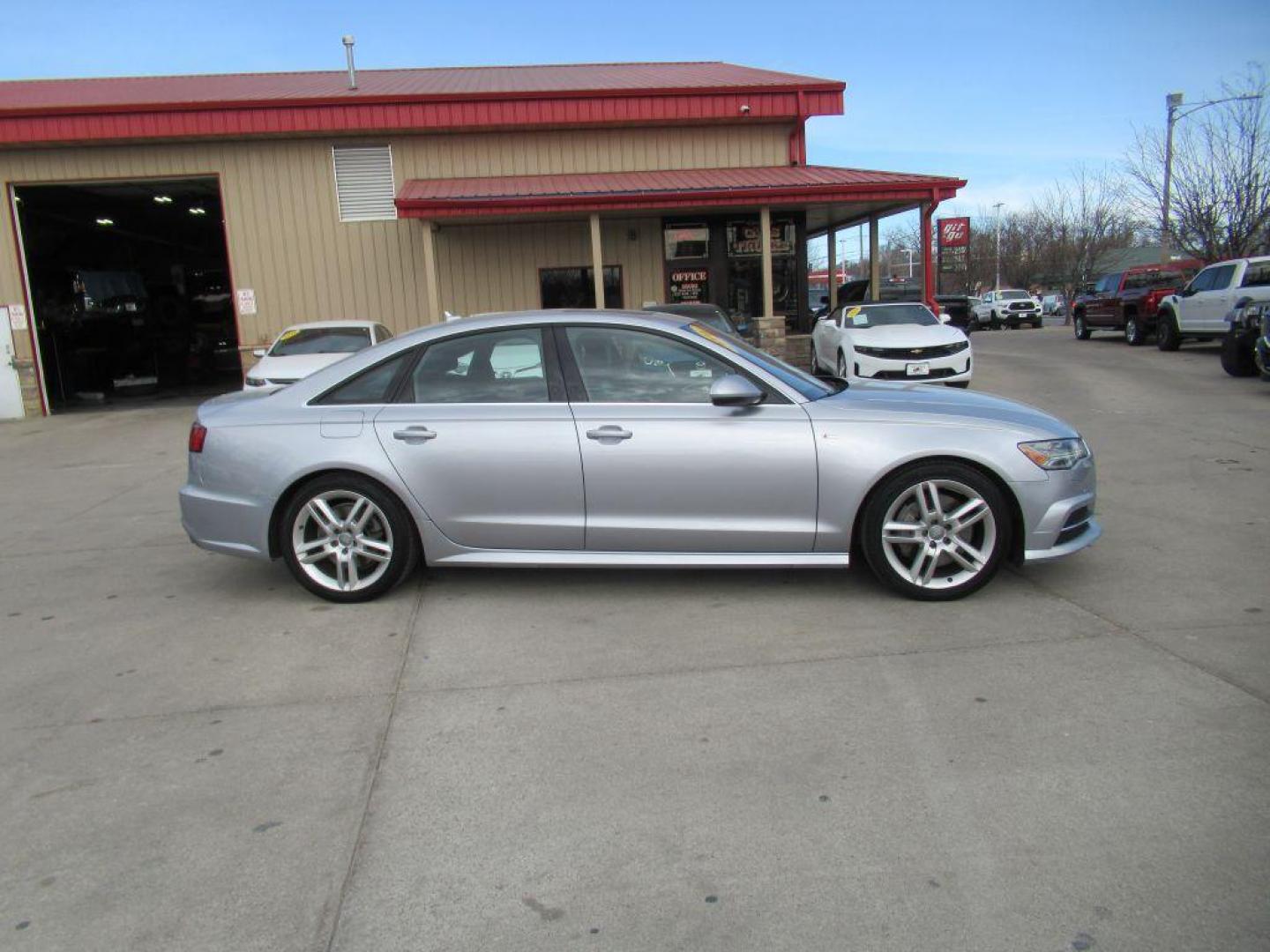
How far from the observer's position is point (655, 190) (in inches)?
640

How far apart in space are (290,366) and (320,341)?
0.98 m

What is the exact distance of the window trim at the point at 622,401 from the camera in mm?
5031

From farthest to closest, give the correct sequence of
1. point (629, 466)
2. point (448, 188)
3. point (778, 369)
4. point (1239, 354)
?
point (448, 188)
point (1239, 354)
point (778, 369)
point (629, 466)

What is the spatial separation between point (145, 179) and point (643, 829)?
17686 mm

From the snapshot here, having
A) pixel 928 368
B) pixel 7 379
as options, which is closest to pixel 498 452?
pixel 928 368

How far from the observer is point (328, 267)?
17.8 metres

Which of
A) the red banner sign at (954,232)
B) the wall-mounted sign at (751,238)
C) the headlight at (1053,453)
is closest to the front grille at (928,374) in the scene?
the wall-mounted sign at (751,238)

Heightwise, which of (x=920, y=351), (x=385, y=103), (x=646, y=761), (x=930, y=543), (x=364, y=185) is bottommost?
(x=646, y=761)

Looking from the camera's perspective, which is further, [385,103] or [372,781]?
[385,103]

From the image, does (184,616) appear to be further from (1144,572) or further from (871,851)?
(1144,572)

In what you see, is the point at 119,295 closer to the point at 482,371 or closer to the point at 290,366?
the point at 290,366

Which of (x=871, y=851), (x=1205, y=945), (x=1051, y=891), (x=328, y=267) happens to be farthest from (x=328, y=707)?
(x=328, y=267)

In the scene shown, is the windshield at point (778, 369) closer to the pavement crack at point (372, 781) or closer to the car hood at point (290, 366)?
the pavement crack at point (372, 781)

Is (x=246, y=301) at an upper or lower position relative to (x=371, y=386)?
upper
